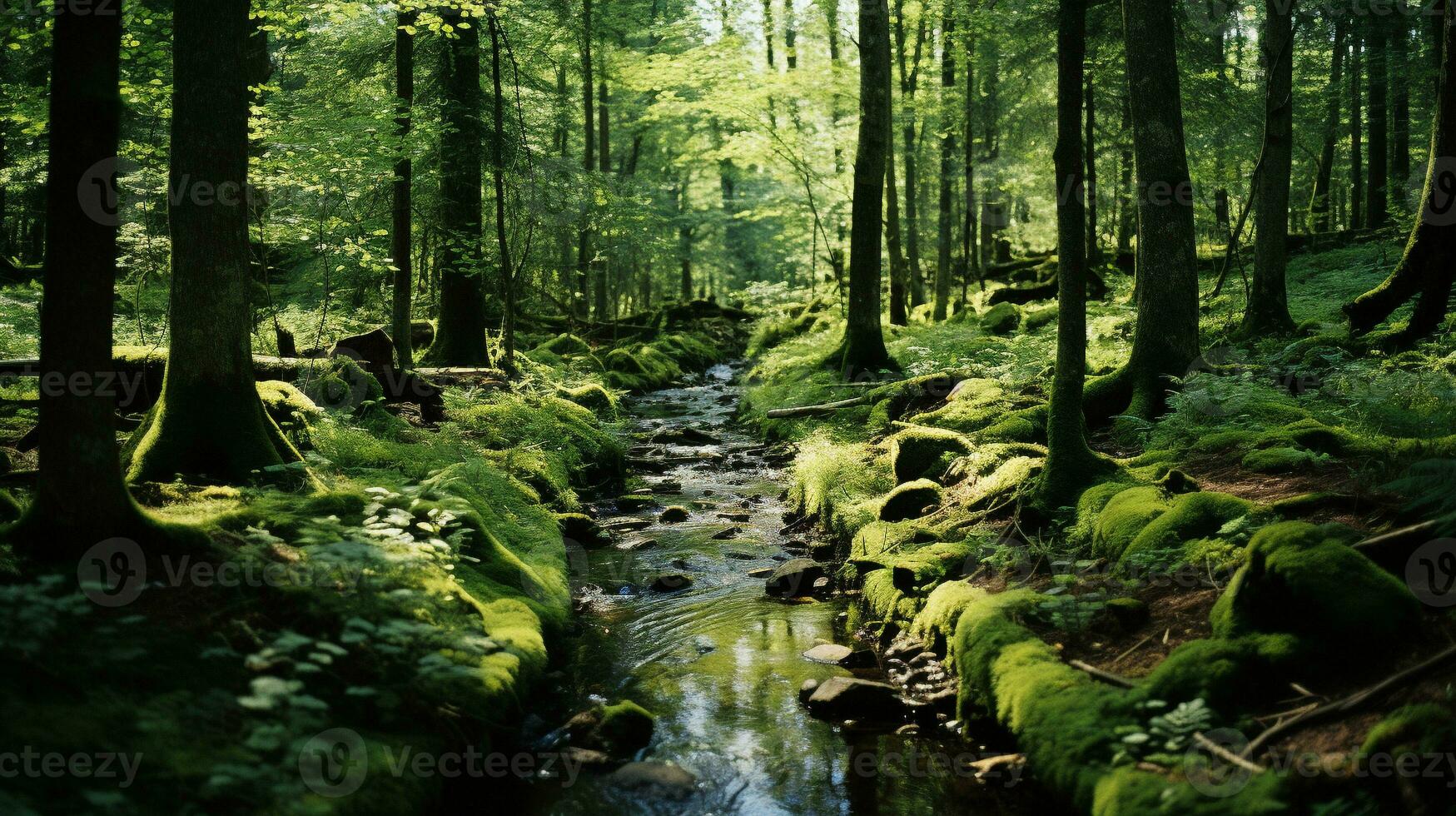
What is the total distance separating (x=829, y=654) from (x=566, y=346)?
1639 cm

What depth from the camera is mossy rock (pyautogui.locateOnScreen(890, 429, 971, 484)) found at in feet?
30.3

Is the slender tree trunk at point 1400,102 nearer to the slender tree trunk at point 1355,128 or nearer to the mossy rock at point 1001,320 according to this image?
the slender tree trunk at point 1355,128

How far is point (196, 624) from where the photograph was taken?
4.32m

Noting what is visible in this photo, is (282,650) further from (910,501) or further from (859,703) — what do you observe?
(910,501)

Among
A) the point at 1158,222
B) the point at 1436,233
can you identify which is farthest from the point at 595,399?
the point at 1436,233

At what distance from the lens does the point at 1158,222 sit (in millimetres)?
9539

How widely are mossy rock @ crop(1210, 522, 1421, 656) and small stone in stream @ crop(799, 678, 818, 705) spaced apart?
2584mm

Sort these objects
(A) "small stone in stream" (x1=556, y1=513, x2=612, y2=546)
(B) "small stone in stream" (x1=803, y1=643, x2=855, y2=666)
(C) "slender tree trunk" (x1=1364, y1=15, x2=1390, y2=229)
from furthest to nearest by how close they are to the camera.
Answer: (C) "slender tree trunk" (x1=1364, y1=15, x2=1390, y2=229)
(A) "small stone in stream" (x1=556, y1=513, x2=612, y2=546)
(B) "small stone in stream" (x1=803, y1=643, x2=855, y2=666)

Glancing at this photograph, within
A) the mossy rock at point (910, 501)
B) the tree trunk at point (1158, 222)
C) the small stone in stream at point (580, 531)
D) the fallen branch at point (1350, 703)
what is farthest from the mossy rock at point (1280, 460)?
the small stone in stream at point (580, 531)

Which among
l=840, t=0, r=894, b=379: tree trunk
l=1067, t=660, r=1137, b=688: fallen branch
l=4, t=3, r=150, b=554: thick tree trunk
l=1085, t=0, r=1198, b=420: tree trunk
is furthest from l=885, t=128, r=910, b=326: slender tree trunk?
l=4, t=3, r=150, b=554: thick tree trunk

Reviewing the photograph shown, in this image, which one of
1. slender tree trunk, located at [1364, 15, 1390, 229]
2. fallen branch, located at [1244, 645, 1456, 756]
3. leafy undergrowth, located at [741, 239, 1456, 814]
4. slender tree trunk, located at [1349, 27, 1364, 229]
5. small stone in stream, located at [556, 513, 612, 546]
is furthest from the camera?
slender tree trunk, located at [1349, 27, 1364, 229]

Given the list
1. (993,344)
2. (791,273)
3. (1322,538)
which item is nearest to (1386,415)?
(1322,538)

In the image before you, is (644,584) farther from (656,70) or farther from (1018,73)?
(656,70)

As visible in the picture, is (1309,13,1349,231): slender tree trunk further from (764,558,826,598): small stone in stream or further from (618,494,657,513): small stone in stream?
(764,558,826,598): small stone in stream
